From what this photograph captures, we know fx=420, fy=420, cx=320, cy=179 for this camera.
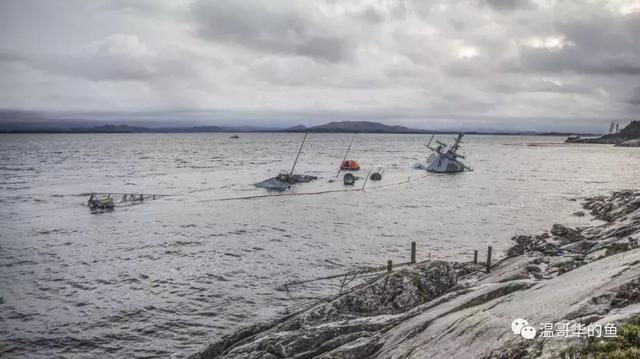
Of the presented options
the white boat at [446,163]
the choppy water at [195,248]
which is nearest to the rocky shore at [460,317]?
the choppy water at [195,248]

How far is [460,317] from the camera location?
10.3 m

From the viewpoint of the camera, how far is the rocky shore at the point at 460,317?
762 centimetres

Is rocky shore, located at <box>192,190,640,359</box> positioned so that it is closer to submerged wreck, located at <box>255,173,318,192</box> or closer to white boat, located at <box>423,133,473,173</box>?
submerged wreck, located at <box>255,173,318,192</box>

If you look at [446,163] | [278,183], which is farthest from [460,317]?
[446,163]

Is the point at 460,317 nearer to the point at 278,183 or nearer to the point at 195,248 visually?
the point at 195,248

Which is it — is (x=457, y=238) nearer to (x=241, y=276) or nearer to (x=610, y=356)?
(x=241, y=276)

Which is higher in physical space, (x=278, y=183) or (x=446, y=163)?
(x=446, y=163)

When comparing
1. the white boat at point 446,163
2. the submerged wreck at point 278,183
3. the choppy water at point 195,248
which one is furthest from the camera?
the white boat at point 446,163

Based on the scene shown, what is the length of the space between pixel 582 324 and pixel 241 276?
20419 millimetres

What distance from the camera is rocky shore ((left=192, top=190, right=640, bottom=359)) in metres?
7.62

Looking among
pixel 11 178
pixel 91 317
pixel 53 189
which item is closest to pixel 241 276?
pixel 91 317

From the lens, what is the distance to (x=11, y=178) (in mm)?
76750

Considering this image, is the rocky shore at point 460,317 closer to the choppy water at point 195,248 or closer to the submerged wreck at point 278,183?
the choppy water at point 195,248

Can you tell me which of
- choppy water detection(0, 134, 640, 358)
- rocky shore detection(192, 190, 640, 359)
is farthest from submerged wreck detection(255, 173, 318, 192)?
rocky shore detection(192, 190, 640, 359)
